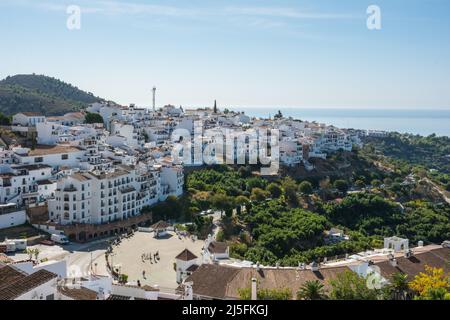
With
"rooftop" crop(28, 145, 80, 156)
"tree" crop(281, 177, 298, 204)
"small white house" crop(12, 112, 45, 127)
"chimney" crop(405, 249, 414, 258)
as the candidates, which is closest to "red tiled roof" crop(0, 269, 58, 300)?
"chimney" crop(405, 249, 414, 258)

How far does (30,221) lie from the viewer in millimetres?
26062

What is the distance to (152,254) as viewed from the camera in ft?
75.8

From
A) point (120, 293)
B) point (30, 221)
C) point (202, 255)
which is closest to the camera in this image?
point (120, 293)

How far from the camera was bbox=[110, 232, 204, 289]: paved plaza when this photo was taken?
→ 20.0 metres

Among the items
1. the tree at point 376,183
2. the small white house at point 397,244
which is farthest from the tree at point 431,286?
the tree at point 376,183

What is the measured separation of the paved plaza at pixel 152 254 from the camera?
20016 mm

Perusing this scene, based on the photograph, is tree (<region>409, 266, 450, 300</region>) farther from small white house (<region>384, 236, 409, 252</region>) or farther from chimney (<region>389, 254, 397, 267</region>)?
small white house (<region>384, 236, 409, 252</region>)

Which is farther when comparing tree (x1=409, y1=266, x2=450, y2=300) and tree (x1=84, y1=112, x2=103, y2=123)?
tree (x1=84, y1=112, x2=103, y2=123)

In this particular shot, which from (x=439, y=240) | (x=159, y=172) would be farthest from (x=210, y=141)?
(x=439, y=240)

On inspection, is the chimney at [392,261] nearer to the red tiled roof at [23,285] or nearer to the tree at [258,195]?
the red tiled roof at [23,285]

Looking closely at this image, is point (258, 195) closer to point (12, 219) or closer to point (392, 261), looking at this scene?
point (392, 261)

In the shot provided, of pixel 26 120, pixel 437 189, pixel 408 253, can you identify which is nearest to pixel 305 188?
pixel 408 253

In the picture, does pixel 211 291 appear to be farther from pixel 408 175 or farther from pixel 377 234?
pixel 408 175
